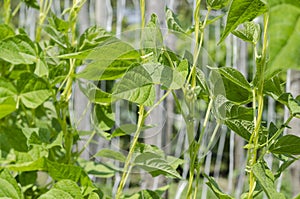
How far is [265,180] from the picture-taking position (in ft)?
1.16

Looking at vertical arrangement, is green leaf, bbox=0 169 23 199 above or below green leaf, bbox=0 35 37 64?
below

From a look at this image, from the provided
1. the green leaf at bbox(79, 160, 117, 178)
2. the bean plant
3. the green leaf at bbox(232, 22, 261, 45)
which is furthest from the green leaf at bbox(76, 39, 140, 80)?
the green leaf at bbox(79, 160, 117, 178)

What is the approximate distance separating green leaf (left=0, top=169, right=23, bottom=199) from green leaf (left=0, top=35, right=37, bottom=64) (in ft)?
0.46

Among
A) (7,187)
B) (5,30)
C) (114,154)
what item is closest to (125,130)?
(114,154)

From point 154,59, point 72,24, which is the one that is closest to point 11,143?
point 72,24

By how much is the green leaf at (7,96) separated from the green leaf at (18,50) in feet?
0.13

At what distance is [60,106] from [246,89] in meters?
0.27

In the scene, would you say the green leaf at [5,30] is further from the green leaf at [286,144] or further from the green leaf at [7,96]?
the green leaf at [286,144]

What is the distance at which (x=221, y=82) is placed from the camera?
42cm

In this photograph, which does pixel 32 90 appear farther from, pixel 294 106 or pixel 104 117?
pixel 294 106

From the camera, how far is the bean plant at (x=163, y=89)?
14.0 inches

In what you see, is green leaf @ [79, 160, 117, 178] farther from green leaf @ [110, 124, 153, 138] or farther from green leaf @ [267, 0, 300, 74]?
green leaf @ [267, 0, 300, 74]

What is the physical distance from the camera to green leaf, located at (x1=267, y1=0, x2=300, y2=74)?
198 millimetres

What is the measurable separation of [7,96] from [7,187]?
0.45ft
